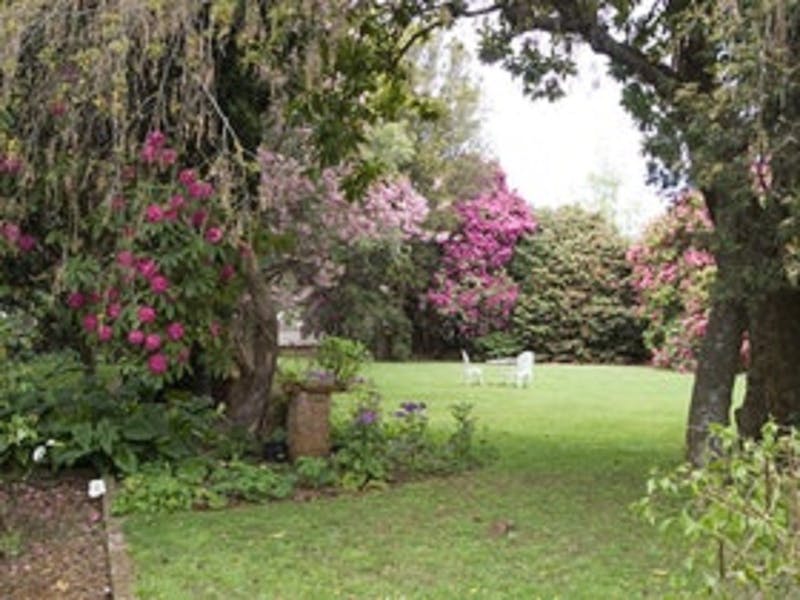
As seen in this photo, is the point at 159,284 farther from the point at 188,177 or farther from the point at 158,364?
the point at 188,177

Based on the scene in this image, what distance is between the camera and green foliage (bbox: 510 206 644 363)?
24.0 m

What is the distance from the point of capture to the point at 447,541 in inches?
226

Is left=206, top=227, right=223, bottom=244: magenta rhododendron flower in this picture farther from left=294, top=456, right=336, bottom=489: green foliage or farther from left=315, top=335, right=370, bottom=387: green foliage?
left=315, top=335, right=370, bottom=387: green foliage


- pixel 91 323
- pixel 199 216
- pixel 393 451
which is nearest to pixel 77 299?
pixel 91 323

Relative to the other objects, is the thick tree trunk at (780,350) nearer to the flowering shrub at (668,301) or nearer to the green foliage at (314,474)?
the green foliage at (314,474)

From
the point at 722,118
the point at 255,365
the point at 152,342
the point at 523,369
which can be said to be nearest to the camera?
the point at 722,118

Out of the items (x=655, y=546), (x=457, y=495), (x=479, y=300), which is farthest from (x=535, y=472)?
(x=479, y=300)

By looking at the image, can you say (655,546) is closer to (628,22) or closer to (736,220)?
(736,220)

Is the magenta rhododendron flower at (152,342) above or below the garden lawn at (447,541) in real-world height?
above

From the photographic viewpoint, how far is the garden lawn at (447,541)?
15.9 ft

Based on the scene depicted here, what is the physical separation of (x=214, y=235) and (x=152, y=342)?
2.48ft

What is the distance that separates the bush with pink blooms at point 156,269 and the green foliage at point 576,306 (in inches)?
721

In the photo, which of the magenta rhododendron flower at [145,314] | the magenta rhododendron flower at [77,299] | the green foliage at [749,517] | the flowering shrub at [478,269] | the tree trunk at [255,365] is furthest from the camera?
the flowering shrub at [478,269]

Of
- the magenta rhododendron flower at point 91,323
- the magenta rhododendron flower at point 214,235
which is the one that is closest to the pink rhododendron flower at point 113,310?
the magenta rhododendron flower at point 91,323
